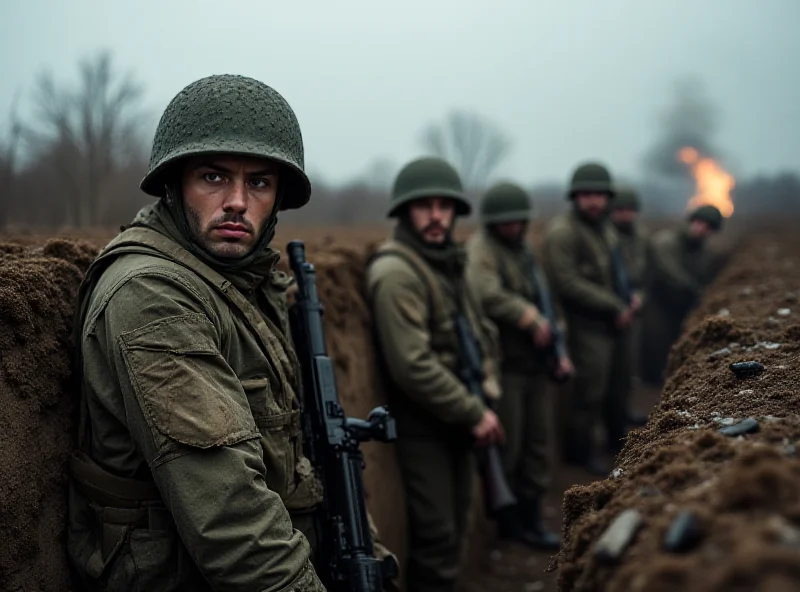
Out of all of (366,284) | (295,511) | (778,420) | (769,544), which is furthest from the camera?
(366,284)

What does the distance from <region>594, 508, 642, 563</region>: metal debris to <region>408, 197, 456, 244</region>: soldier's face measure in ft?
11.1

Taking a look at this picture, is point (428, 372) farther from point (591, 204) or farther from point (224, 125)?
point (591, 204)

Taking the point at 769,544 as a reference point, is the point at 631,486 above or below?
below

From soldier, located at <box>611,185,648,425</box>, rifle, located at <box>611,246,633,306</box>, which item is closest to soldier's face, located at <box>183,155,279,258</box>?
rifle, located at <box>611,246,633,306</box>

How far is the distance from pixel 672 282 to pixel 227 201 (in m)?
9.53

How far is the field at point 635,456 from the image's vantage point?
1156 mm

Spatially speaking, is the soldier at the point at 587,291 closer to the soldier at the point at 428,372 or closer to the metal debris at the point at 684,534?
the soldier at the point at 428,372

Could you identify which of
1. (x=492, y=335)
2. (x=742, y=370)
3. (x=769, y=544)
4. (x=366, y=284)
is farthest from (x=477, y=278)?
(x=769, y=544)

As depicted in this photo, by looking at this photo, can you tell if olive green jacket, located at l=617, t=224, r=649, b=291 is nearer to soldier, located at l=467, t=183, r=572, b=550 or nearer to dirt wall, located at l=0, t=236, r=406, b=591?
soldier, located at l=467, t=183, r=572, b=550

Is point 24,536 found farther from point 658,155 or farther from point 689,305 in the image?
point 658,155

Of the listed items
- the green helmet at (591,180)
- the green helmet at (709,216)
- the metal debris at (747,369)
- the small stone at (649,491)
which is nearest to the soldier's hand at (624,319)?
the green helmet at (591,180)

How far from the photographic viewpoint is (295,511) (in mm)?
2574

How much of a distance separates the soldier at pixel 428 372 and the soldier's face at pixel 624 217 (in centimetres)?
542

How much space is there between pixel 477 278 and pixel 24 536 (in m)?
4.39
